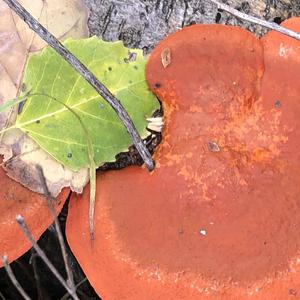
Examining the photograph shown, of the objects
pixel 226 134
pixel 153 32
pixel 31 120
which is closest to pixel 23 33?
pixel 31 120

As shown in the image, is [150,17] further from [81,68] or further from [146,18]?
[81,68]

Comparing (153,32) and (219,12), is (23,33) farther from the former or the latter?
(219,12)

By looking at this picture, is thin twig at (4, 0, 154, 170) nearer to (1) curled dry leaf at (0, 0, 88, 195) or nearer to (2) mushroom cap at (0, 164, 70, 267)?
(1) curled dry leaf at (0, 0, 88, 195)

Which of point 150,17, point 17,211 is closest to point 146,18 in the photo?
point 150,17

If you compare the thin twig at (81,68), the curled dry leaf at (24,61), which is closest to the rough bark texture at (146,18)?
the curled dry leaf at (24,61)

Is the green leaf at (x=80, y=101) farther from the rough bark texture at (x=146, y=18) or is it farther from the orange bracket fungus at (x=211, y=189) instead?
the rough bark texture at (x=146, y=18)

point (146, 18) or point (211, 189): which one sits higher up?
point (146, 18)

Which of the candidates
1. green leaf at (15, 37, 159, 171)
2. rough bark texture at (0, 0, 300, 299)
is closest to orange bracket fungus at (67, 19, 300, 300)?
green leaf at (15, 37, 159, 171)
